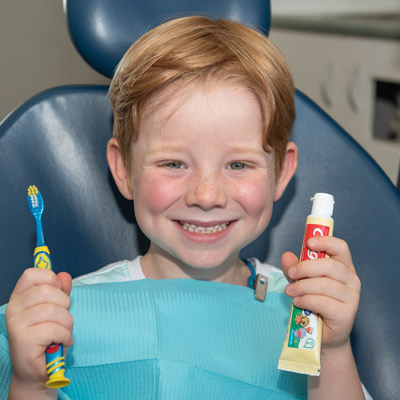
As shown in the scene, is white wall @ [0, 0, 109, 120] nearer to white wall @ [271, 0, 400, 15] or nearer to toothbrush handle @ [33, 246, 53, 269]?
white wall @ [271, 0, 400, 15]

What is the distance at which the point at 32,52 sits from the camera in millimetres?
2105

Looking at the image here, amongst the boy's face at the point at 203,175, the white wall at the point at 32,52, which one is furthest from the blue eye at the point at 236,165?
the white wall at the point at 32,52

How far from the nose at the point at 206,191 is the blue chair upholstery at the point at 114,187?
29cm

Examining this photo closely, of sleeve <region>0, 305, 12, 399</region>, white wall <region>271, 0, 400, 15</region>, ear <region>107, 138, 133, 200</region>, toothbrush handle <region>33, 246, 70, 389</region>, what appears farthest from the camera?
white wall <region>271, 0, 400, 15</region>

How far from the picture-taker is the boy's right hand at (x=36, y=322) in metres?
0.78

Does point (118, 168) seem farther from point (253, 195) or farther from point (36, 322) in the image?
point (36, 322)

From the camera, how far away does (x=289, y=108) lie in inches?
41.9

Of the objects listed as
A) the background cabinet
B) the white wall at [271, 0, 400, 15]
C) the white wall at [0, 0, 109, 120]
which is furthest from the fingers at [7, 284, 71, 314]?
the white wall at [271, 0, 400, 15]

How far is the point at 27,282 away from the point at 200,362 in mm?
280

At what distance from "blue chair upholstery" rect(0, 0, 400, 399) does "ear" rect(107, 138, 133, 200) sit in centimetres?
10

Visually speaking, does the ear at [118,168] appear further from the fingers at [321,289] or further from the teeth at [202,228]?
the fingers at [321,289]

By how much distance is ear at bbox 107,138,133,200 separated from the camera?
43.2 inches

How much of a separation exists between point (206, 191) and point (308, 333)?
25cm

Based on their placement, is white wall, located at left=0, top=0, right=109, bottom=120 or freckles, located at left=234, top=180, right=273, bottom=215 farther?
white wall, located at left=0, top=0, right=109, bottom=120
